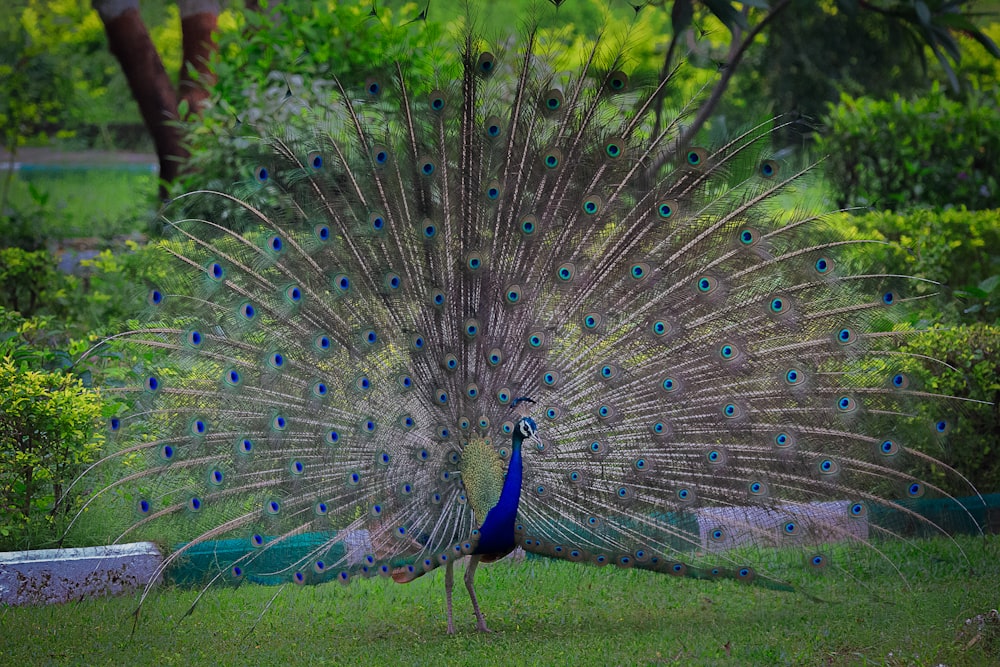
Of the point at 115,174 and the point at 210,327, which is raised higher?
the point at 115,174

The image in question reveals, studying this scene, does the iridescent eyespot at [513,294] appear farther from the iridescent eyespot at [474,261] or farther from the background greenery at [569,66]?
the background greenery at [569,66]

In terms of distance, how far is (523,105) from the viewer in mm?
5348

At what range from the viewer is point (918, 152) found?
10.7 meters

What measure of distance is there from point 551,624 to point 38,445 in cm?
298

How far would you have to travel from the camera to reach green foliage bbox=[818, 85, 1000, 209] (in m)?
10.6

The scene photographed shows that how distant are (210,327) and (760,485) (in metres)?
2.76

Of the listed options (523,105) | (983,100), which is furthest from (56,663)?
(983,100)

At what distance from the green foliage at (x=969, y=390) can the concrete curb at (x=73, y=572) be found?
459 centimetres

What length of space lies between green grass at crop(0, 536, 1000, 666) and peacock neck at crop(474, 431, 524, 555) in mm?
550

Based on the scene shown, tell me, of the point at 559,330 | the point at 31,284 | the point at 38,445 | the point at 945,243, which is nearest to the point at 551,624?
the point at 559,330

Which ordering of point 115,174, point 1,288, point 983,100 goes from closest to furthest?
1. point 1,288
2. point 983,100
3. point 115,174

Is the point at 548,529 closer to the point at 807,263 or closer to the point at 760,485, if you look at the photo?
the point at 760,485

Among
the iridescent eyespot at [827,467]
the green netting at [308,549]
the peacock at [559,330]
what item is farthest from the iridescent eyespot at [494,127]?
the iridescent eyespot at [827,467]

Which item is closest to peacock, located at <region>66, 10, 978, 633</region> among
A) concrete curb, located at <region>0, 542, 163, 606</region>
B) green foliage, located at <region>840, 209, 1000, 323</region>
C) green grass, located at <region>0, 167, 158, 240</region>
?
concrete curb, located at <region>0, 542, 163, 606</region>
